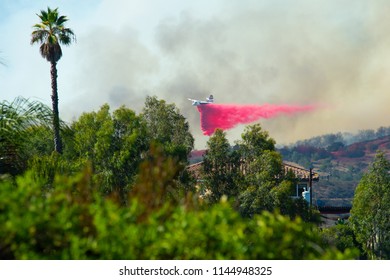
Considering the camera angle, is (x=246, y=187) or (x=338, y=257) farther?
(x=246, y=187)

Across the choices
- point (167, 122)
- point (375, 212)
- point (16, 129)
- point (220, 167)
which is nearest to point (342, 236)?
point (375, 212)

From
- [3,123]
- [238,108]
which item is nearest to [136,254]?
[3,123]

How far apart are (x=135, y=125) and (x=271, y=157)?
34.7 ft

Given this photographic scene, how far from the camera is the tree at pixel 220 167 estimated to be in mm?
60938

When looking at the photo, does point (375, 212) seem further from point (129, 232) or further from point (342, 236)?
point (129, 232)

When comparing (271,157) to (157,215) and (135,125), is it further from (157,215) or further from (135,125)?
(157,215)

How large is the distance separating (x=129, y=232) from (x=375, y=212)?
5271 centimetres

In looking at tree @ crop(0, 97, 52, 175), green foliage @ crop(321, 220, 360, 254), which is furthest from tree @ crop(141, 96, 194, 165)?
tree @ crop(0, 97, 52, 175)

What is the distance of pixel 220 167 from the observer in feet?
206

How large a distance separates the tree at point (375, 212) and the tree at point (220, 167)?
26.4 ft

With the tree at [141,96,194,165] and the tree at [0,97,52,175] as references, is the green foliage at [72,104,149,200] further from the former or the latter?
the tree at [0,97,52,175]

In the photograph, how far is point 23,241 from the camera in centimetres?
721

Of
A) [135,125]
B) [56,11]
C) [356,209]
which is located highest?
[56,11]
